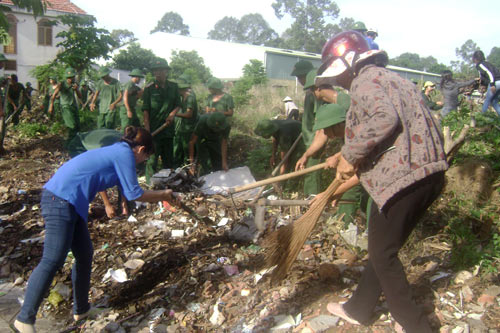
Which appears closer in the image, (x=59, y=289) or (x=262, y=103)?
(x=59, y=289)

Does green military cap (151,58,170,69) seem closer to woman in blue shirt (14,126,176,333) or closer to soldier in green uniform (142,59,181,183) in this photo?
soldier in green uniform (142,59,181,183)

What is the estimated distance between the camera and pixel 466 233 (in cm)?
359

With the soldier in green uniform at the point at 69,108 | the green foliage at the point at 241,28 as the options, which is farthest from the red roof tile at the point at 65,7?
the green foliage at the point at 241,28

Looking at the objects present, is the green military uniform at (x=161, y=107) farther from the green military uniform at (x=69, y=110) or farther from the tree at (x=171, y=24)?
the tree at (x=171, y=24)

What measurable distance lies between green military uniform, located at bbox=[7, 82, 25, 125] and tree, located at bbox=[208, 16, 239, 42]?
83954mm

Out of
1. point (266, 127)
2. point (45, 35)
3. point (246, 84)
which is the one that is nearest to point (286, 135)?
point (266, 127)

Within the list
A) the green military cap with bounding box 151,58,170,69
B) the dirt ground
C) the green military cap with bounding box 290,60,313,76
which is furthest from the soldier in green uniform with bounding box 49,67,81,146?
the green military cap with bounding box 290,60,313,76

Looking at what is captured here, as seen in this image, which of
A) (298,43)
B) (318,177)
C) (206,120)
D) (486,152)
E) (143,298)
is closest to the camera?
(143,298)

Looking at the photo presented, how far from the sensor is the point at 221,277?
3.65m

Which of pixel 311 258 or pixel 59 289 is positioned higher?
pixel 311 258

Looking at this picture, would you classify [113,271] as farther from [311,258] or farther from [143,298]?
[311,258]

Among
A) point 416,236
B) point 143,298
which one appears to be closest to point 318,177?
point 416,236

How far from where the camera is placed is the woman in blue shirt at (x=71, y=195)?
110 inches

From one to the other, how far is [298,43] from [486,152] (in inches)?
2309
